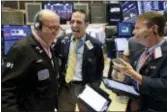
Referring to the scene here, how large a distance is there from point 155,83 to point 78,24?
172cm

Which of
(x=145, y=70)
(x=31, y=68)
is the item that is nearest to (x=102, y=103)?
(x=145, y=70)

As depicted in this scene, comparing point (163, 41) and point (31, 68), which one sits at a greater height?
point (163, 41)

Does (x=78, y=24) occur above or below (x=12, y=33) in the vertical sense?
above

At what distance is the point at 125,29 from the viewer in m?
7.38

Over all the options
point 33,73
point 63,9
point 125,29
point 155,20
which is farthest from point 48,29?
point 63,9

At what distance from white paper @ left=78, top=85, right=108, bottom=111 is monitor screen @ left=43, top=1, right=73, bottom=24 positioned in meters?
5.39

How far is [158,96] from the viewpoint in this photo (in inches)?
87.7

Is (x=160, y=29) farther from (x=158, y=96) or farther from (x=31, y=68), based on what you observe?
(x=31, y=68)

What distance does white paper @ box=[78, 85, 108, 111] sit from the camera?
2.26 meters

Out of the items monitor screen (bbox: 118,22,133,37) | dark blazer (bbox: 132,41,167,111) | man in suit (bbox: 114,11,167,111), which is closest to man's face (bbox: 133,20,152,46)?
man in suit (bbox: 114,11,167,111)

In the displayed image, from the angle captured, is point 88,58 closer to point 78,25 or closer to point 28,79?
point 78,25

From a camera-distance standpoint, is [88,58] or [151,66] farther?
[88,58]

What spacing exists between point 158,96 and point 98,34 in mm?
5180

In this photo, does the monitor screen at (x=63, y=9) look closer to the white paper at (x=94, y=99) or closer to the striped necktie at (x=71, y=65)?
the striped necktie at (x=71, y=65)
